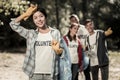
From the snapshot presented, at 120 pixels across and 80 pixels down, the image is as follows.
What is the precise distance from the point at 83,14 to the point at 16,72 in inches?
399

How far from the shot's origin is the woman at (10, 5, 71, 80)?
6664 millimetres

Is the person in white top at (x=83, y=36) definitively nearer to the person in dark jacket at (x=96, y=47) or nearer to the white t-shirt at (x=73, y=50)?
the person in dark jacket at (x=96, y=47)

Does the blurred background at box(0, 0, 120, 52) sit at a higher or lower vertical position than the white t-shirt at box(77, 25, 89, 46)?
higher

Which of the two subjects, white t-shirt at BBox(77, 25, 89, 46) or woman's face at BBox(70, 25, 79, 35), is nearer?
woman's face at BBox(70, 25, 79, 35)

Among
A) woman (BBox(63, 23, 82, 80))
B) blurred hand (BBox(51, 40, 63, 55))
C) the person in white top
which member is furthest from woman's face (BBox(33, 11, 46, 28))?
the person in white top

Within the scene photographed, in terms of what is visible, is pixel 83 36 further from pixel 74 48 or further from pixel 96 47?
pixel 74 48

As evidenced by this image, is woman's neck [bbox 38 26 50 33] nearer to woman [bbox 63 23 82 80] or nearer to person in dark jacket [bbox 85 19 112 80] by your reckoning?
woman [bbox 63 23 82 80]

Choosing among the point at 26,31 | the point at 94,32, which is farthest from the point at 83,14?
the point at 26,31

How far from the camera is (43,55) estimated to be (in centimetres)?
666

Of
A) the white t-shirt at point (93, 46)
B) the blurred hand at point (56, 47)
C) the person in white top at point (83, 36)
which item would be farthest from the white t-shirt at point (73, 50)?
the blurred hand at point (56, 47)

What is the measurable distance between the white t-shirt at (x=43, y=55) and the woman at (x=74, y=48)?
9.49 feet

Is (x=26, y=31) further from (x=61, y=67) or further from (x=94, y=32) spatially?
(x=94, y=32)

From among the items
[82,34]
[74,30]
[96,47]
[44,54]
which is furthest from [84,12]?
[44,54]

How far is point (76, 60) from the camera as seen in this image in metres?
9.88
